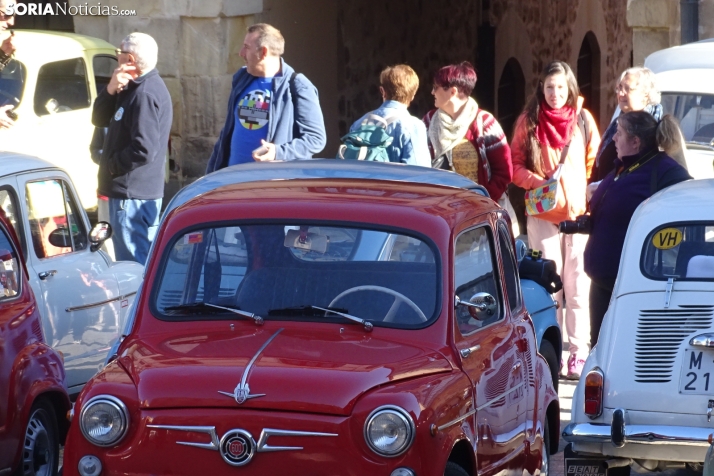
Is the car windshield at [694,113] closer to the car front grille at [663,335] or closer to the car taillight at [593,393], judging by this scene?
the car front grille at [663,335]

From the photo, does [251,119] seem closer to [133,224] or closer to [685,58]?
[133,224]

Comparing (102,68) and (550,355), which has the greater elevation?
(102,68)

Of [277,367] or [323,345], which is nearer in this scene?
[277,367]

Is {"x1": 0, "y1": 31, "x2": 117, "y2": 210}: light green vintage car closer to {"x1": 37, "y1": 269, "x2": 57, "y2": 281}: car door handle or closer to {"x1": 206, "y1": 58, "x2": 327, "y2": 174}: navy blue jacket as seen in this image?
{"x1": 206, "y1": 58, "x2": 327, "y2": 174}: navy blue jacket

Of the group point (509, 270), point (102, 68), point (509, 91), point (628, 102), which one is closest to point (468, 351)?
point (509, 270)

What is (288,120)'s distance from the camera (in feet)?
27.1

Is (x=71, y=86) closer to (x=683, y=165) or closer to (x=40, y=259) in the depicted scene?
(x=40, y=259)

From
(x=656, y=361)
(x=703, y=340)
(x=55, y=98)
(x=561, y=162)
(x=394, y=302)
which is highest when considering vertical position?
(x=55, y=98)

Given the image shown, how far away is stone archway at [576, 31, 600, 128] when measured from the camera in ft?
70.3

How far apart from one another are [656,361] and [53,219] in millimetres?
3306

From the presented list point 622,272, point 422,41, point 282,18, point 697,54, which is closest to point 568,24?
point 422,41

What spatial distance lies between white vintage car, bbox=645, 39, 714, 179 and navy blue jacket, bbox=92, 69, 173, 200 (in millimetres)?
4292

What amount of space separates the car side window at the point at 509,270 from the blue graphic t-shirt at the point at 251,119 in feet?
9.43

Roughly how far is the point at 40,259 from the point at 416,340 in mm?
2843
